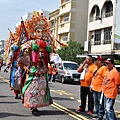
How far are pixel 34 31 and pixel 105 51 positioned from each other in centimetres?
2435

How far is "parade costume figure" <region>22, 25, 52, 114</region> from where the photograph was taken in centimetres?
827

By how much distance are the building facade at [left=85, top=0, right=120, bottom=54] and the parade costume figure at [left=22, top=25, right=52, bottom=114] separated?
22723mm

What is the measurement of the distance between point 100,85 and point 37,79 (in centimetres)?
176

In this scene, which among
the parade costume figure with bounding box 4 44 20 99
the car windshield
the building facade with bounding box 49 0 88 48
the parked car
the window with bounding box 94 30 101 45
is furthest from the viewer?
the building facade with bounding box 49 0 88 48

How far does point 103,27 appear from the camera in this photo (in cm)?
3425

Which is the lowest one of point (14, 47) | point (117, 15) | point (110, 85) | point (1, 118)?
point (1, 118)

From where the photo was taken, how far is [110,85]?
6949 mm

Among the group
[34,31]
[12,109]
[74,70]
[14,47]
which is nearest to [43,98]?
[12,109]

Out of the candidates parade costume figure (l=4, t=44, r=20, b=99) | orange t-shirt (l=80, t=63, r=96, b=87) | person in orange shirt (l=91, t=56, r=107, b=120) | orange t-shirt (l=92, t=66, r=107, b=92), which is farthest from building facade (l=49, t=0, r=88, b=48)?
orange t-shirt (l=92, t=66, r=107, b=92)

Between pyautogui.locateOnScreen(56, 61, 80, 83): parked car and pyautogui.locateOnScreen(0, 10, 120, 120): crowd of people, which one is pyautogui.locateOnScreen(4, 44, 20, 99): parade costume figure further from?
pyautogui.locateOnScreen(56, 61, 80, 83): parked car

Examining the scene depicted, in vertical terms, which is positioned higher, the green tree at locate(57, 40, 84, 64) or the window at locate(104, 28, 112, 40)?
the window at locate(104, 28, 112, 40)

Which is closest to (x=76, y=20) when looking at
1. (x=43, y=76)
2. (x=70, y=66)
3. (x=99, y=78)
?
(x=70, y=66)

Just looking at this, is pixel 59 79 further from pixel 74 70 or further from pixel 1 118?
pixel 1 118

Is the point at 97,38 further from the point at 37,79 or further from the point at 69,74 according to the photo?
the point at 37,79
